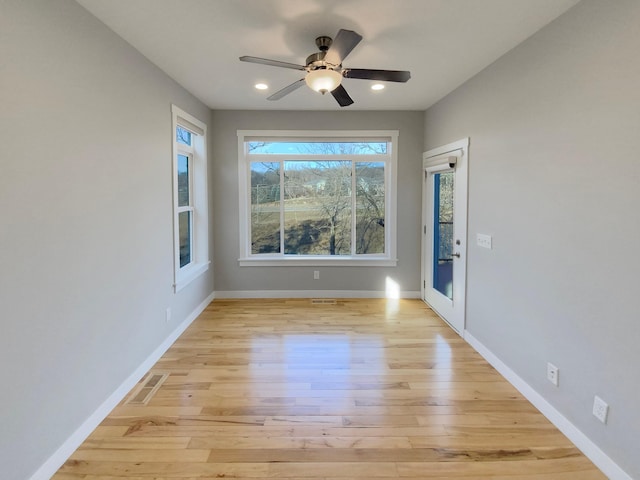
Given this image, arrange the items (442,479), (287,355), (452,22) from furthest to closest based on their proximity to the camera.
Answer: (287,355), (452,22), (442,479)

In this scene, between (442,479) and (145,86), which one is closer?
(442,479)

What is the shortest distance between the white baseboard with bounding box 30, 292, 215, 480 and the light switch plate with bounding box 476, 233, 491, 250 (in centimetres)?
304

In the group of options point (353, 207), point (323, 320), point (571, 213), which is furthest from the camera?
point (353, 207)

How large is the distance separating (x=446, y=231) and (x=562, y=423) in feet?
7.56

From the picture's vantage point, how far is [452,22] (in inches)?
89.8

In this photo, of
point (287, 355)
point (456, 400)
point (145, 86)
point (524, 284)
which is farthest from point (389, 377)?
point (145, 86)

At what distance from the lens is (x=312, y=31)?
7.88 ft

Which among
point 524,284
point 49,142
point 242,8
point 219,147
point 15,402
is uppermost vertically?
point 242,8

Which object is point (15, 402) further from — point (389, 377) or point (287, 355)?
point (389, 377)

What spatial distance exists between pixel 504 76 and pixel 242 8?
6.68 ft

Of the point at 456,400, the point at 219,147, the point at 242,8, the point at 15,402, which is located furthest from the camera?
the point at 219,147

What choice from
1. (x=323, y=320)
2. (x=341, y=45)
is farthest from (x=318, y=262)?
(x=341, y=45)

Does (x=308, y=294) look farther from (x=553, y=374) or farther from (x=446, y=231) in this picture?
(x=553, y=374)

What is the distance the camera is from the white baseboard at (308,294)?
4.90 metres
